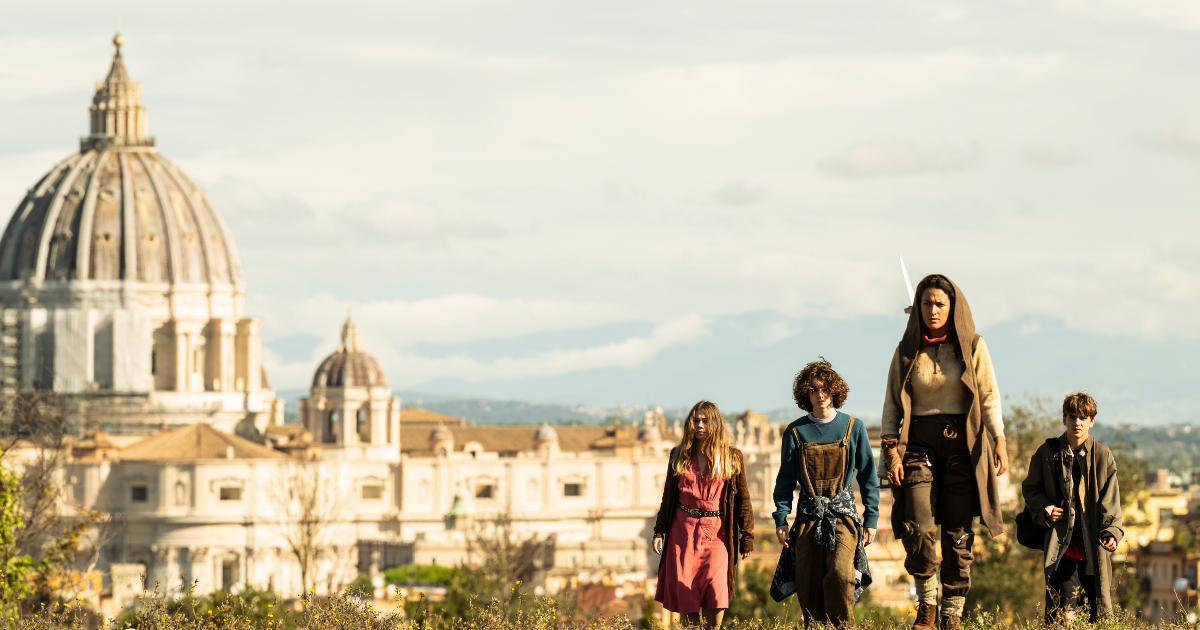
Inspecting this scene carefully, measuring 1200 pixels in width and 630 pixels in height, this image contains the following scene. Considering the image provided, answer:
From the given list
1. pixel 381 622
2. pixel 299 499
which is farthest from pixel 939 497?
pixel 299 499

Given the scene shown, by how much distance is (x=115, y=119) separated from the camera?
140 metres

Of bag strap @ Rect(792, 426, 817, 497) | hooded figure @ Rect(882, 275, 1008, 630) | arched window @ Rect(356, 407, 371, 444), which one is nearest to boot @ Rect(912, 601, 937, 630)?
hooded figure @ Rect(882, 275, 1008, 630)

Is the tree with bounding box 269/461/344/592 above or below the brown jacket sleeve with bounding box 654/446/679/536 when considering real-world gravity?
above

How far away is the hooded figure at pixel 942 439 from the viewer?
585 inches

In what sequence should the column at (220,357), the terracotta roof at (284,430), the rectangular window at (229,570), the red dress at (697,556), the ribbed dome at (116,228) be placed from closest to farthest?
1. the red dress at (697,556)
2. the rectangular window at (229,570)
3. the terracotta roof at (284,430)
4. the ribbed dome at (116,228)
5. the column at (220,357)

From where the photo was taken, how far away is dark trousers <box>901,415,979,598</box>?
14914mm

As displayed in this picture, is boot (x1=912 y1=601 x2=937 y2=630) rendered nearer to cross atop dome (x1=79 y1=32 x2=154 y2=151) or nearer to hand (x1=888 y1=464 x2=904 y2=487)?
hand (x1=888 y1=464 x2=904 y2=487)

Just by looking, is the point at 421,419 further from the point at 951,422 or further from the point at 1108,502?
the point at 951,422

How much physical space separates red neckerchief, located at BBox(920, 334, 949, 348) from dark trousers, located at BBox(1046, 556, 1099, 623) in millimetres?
2136

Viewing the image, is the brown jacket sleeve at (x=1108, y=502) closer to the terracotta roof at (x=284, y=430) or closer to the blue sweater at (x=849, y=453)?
the blue sweater at (x=849, y=453)

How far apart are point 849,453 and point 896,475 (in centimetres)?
42

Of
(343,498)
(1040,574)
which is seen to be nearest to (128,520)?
(343,498)

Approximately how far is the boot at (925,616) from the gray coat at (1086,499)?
42.0 inches

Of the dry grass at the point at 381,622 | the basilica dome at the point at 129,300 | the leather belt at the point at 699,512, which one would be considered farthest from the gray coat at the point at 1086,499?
the basilica dome at the point at 129,300
